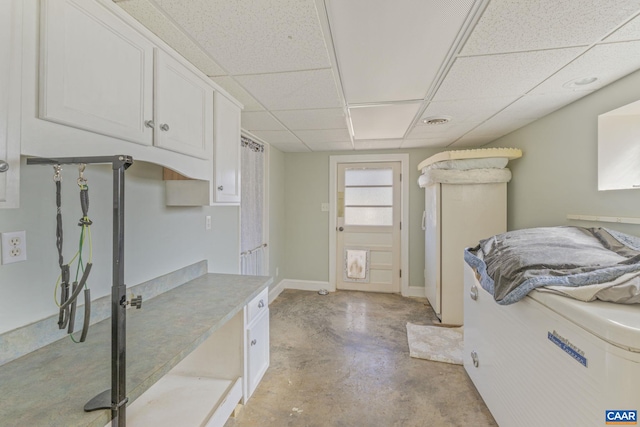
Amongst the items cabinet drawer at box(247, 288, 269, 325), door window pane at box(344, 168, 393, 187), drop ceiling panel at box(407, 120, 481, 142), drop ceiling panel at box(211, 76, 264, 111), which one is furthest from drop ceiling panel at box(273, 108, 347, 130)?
cabinet drawer at box(247, 288, 269, 325)

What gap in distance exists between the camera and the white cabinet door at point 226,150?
68.8 inches

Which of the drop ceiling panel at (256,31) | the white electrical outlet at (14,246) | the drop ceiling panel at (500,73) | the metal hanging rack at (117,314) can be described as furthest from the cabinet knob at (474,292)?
the white electrical outlet at (14,246)

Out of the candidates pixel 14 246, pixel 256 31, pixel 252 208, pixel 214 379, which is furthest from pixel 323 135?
pixel 14 246

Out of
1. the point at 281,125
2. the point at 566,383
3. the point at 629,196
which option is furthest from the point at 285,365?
the point at 629,196

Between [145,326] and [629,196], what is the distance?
281 centimetres

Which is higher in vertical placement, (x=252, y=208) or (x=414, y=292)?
(x=252, y=208)

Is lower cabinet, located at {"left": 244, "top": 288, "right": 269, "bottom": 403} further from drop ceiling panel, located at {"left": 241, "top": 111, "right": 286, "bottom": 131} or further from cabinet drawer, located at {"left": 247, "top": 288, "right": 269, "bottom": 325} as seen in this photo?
drop ceiling panel, located at {"left": 241, "top": 111, "right": 286, "bottom": 131}

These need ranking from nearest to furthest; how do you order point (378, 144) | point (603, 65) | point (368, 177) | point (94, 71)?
point (94, 71), point (603, 65), point (378, 144), point (368, 177)

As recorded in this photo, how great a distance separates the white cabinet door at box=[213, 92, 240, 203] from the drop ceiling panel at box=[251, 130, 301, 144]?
95 cm

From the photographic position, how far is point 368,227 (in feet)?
13.3

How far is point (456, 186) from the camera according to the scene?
9.44ft

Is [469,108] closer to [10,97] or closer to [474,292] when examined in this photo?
[474,292]

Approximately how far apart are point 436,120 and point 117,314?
271cm

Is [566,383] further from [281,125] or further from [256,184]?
[256,184]
